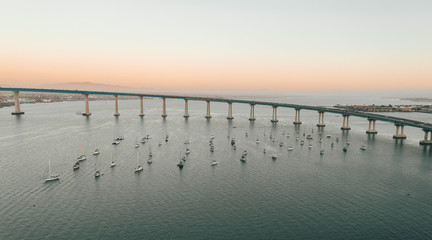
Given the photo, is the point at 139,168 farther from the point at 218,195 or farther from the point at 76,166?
the point at 218,195

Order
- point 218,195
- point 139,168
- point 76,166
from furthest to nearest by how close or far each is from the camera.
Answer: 1. point 76,166
2. point 139,168
3. point 218,195

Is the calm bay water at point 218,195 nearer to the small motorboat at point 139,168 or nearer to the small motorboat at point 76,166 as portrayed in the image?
the small motorboat at point 139,168

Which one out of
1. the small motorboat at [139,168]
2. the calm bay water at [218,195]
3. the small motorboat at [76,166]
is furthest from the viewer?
the small motorboat at [76,166]

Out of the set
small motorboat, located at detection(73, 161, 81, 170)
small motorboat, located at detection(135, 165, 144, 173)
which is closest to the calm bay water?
small motorboat, located at detection(135, 165, 144, 173)

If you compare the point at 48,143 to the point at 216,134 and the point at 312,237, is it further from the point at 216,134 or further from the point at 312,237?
the point at 312,237

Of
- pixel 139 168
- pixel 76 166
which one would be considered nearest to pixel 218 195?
pixel 139 168

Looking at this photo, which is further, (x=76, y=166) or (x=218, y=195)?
(x=76, y=166)

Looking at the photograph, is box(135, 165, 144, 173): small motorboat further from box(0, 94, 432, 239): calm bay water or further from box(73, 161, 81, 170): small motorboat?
box(73, 161, 81, 170): small motorboat

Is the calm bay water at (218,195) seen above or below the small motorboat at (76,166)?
below

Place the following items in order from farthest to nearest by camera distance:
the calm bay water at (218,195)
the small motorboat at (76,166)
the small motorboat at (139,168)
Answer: the small motorboat at (76,166)
the small motorboat at (139,168)
the calm bay water at (218,195)

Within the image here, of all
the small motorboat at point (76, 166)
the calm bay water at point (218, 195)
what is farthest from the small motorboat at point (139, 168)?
the small motorboat at point (76, 166)

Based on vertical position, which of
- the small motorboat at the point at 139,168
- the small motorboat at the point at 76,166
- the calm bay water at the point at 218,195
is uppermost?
the small motorboat at the point at 76,166
